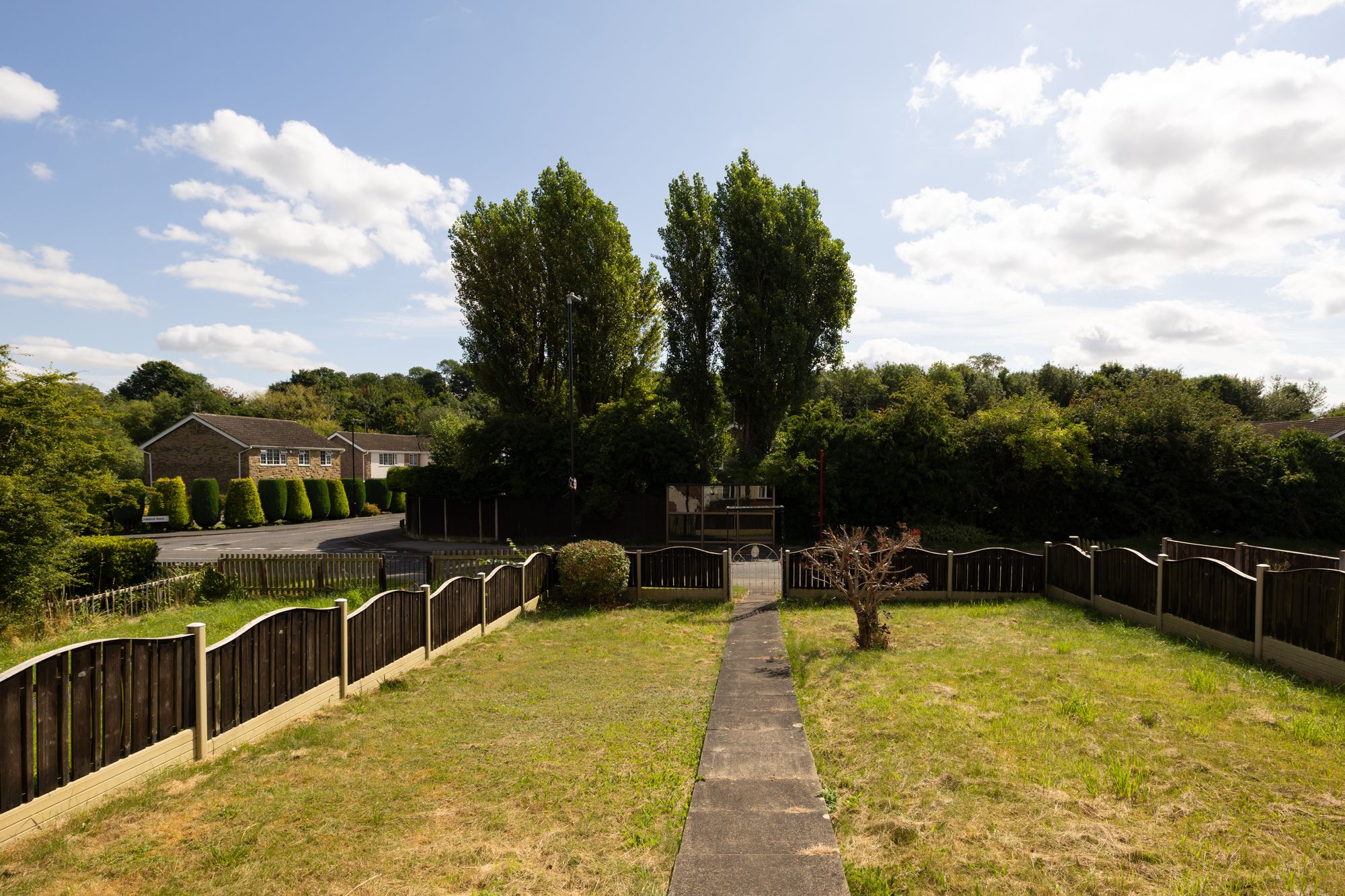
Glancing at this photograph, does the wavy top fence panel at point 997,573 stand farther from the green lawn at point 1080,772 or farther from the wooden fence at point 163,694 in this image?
the wooden fence at point 163,694

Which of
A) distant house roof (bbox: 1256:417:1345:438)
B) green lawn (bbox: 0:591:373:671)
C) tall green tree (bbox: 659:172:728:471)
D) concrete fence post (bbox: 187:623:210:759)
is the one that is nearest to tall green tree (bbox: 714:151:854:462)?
tall green tree (bbox: 659:172:728:471)

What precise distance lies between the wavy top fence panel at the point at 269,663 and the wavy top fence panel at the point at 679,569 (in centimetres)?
825

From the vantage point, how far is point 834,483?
85.7 feet

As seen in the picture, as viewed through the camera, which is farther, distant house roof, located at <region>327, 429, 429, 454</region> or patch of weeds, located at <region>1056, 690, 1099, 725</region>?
distant house roof, located at <region>327, 429, 429, 454</region>

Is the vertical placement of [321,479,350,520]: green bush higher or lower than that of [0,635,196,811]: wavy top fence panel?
lower

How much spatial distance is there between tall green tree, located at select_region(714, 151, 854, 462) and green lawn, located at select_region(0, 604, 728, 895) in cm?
2097

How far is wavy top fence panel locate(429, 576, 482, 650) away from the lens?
412 inches

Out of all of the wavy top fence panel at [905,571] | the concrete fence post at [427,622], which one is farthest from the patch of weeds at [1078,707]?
the concrete fence post at [427,622]

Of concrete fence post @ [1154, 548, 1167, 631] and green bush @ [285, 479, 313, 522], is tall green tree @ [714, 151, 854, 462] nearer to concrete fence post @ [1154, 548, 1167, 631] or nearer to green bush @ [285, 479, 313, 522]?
concrete fence post @ [1154, 548, 1167, 631]

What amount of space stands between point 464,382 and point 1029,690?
115 metres

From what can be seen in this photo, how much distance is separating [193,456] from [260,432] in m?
4.10

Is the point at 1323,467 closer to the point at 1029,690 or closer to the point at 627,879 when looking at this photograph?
the point at 1029,690

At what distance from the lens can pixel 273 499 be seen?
40.8 metres

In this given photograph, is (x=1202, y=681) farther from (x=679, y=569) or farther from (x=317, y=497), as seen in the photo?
(x=317, y=497)
